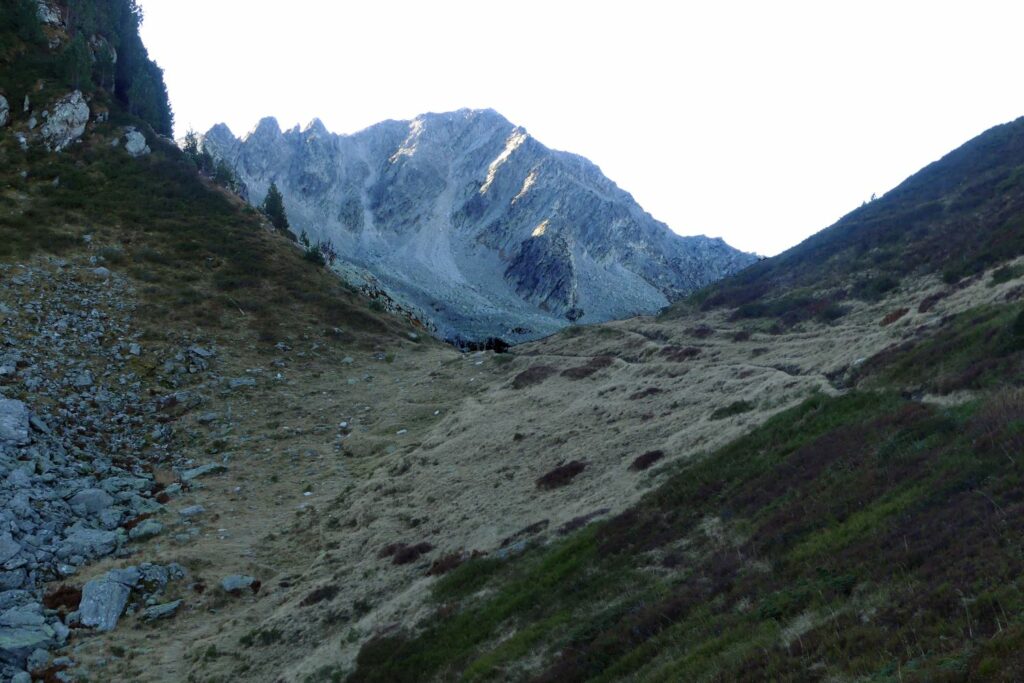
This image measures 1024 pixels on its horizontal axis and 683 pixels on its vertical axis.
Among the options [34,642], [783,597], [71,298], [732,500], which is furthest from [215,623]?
[71,298]

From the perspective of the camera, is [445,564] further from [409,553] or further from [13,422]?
[13,422]

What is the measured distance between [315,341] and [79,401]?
24449 mm

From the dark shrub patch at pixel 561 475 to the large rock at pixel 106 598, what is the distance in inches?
700

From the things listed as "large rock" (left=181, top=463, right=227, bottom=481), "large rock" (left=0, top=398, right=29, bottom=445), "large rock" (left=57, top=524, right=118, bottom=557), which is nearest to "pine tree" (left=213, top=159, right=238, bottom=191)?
"large rock" (left=0, top=398, right=29, bottom=445)

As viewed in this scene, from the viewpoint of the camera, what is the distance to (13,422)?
34562mm

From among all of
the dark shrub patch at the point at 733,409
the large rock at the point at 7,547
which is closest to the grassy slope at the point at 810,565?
the dark shrub patch at the point at 733,409

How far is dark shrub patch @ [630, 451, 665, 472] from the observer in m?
27.8

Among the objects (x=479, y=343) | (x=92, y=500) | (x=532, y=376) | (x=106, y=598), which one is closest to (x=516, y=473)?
(x=106, y=598)

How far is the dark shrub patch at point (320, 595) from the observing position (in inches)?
1033

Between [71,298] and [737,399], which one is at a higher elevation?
[71,298]

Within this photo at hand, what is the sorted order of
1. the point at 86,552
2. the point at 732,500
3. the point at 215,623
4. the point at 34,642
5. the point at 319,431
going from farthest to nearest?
the point at 319,431
the point at 86,552
the point at 215,623
the point at 34,642
the point at 732,500

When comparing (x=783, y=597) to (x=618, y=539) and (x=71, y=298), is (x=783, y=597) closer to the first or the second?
(x=618, y=539)

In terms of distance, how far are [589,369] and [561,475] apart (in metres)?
21.9

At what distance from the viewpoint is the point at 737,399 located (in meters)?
32.4
